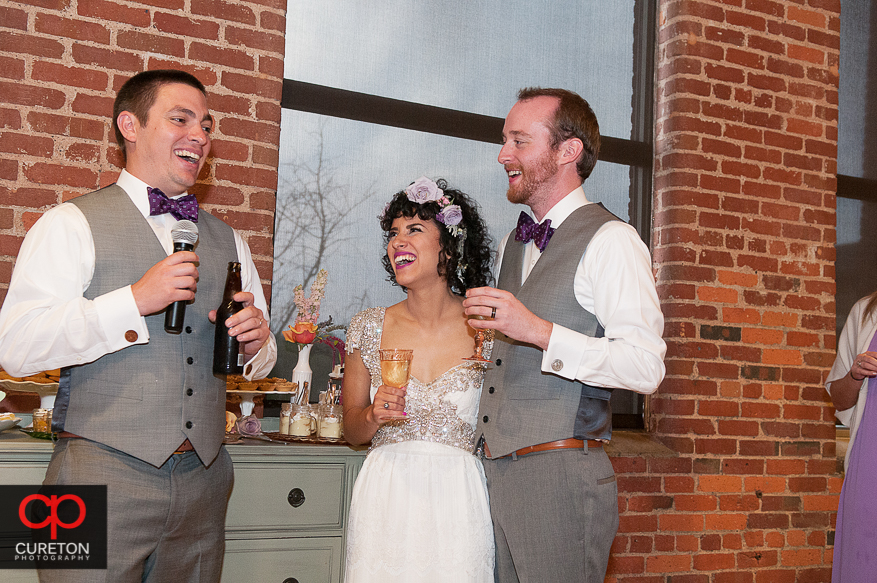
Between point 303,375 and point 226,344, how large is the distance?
103 centimetres


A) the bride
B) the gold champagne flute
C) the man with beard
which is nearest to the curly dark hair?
the bride

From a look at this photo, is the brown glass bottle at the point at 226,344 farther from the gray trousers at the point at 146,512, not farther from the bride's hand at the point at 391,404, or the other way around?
the bride's hand at the point at 391,404

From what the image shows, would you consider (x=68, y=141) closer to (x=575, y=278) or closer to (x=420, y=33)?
(x=420, y=33)

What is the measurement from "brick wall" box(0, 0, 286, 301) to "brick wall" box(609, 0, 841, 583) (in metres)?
1.98

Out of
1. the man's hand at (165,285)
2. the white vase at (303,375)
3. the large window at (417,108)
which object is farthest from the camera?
the large window at (417,108)

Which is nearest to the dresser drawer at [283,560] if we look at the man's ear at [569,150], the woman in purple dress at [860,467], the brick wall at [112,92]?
the brick wall at [112,92]

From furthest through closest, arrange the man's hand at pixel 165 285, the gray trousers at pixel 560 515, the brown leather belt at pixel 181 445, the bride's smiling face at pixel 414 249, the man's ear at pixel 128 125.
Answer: the bride's smiling face at pixel 414 249 → the man's ear at pixel 128 125 → the gray trousers at pixel 560 515 → the brown leather belt at pixel 181 445 → the man's hand at pixel 165 285

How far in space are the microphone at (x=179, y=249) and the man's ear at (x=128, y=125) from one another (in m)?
0.42

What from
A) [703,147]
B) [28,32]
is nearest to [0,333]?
[28,32]

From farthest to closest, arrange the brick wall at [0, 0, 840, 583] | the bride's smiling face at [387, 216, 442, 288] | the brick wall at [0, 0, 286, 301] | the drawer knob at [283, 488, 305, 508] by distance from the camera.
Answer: the brick wall at [0, 0, 840, 583] < the brick wall at [0, 0, 286, 301] < the drawer knob at [283, 488, 305, 508] < the bride's smiling face at [387, 216, 442, 288]

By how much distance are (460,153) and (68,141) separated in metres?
1.76

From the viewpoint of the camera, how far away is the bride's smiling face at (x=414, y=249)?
2.43 m

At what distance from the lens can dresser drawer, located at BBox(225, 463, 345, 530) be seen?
2486 mm

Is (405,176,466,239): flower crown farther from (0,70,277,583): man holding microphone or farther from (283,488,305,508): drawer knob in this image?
(283,488,305,508): drawer knob
